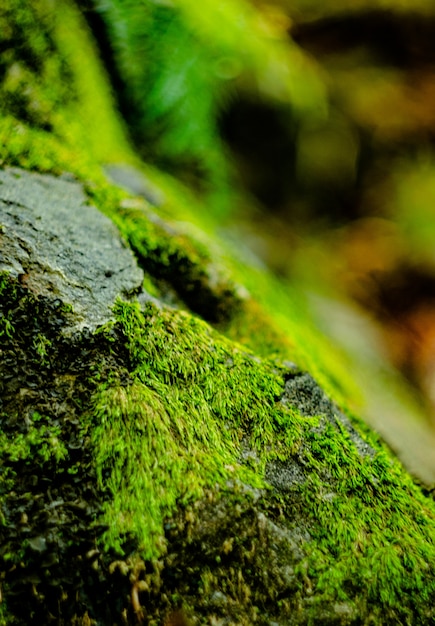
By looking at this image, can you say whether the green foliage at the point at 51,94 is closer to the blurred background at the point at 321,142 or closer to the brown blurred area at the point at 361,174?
the blurred background at the point at 321,142

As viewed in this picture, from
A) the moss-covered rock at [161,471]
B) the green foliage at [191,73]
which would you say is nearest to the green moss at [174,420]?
the moss-covered rock at [161,471]

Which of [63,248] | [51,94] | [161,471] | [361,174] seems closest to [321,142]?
[361,174]

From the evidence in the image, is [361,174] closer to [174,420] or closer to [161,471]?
[174,420]

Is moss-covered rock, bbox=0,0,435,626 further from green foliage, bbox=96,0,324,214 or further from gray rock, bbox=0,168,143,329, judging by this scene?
green foliage, bbox=96,0,324,214

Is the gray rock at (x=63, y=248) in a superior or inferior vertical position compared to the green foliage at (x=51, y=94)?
inferior

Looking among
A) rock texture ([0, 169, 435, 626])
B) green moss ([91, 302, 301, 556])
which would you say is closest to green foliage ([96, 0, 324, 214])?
rock texture ([0, 169, 435, 626])

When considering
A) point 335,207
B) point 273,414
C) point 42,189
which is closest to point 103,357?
point 273,414

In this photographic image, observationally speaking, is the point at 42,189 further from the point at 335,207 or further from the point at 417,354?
the point at 335,207

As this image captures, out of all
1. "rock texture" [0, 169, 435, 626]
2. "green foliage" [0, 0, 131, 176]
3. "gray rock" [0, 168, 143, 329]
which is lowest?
"rock texture" [0, 169, 435, 626]
